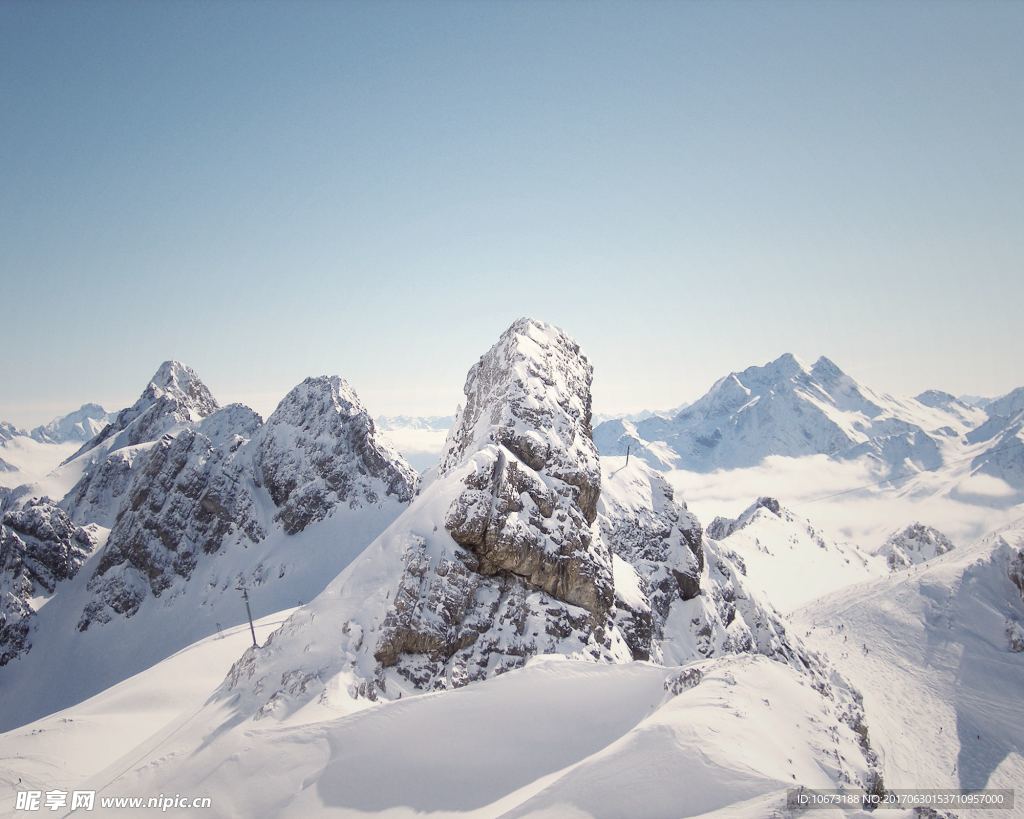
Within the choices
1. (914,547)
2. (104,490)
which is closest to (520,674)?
(104,490)

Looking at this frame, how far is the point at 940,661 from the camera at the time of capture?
1911 inches

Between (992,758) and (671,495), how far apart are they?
30.2 metres

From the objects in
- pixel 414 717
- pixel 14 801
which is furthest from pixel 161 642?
pixel 414 717

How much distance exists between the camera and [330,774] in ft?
52.1

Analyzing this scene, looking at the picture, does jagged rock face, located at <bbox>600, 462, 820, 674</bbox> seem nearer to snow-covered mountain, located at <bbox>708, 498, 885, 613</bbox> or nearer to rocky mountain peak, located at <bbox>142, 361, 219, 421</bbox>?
snow-covered mountain, located at <bbox>708, 498, 885, 613</bbox>

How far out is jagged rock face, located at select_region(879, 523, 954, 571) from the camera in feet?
436

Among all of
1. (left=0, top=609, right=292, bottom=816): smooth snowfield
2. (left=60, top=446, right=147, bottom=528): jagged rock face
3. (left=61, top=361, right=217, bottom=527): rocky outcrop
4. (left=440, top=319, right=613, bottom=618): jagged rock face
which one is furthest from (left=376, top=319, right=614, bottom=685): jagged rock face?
(left=61, top=361, right=217, bottom=527): rocky outcrop

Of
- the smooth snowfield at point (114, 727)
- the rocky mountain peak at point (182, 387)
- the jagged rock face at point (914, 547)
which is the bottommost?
the jagged rock face at point (914, 547)

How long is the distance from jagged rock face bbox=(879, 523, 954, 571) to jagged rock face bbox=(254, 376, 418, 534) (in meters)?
126

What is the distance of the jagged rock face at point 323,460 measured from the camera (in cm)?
7931

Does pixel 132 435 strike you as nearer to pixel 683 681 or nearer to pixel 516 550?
pixel 516 550

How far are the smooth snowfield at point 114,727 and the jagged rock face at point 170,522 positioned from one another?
2532 centimetres

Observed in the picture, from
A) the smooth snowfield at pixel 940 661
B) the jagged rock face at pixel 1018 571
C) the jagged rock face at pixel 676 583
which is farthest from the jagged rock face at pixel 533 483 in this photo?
the jagged rock face at pixel 1018 571

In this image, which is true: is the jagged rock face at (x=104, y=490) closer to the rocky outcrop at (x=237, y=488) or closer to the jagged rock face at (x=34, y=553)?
the rocky outcrop at (x=237, y=488)
